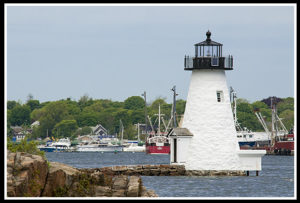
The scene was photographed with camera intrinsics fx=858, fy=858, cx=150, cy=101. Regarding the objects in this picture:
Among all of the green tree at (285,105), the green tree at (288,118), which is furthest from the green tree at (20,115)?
the green tree at (288,118)

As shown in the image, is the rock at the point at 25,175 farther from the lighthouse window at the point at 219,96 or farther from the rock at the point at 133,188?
the lighthouse window at the point at 219,96

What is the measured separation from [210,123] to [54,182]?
1276cm

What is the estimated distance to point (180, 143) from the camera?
40.3 metres

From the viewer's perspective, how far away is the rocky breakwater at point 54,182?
1035 inches

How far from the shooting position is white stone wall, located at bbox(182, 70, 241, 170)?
3953 cm

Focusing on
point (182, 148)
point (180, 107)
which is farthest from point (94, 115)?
point (182, 148)

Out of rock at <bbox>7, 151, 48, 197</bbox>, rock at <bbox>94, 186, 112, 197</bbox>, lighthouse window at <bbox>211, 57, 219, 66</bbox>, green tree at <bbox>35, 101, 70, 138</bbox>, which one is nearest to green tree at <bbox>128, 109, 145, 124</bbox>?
green tree at <bbox>35, 101, 70, 138</bbox>

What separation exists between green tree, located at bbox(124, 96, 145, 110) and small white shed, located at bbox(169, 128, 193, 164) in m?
131

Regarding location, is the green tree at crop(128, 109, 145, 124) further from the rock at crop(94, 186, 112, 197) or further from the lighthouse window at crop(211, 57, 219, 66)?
the rock at crop(94, 186, 112, 197)

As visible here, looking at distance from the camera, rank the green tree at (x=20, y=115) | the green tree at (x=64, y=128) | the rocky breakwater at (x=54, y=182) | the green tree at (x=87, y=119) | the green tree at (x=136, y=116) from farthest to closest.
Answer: the green tree at (x=87, y=119) → the green tree at (x=20, y=115) → the green tree at (x=136, y=116) → the green tree at (x=64, y=128) → the rocky breakwater at (x=54, y=182)

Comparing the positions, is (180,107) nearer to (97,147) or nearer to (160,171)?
(97,147)

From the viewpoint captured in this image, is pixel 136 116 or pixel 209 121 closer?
A: pixel 209 121

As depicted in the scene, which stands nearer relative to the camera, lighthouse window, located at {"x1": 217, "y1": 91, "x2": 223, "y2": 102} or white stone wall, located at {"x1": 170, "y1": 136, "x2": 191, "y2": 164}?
lighthouse window, located at {"x1": 217, "y1": 91, "x2": 223, "y2": 102}
